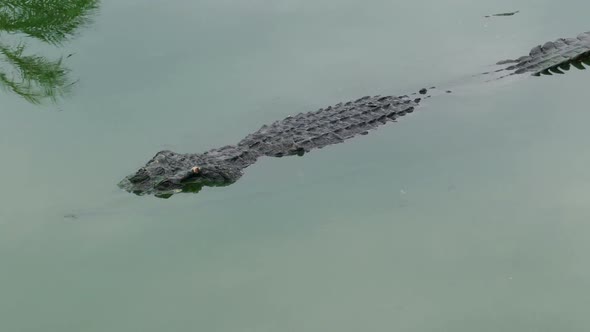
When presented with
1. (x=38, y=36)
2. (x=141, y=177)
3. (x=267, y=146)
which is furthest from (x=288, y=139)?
(x=38, y=36)

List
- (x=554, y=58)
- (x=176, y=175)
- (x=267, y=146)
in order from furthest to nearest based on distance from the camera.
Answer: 1. (x=554, y=58)
2. (x=267, y=146)
3. (x=176, y=175)

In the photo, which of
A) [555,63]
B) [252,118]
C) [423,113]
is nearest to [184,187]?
[252,118]

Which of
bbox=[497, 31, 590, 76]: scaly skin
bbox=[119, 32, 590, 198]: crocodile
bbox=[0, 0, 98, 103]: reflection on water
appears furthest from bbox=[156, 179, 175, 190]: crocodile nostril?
Result: bbox=[497, 31, 590, 76]: scaly skin

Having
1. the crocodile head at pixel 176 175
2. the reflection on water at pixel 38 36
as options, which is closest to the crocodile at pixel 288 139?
the crocodile head at pixel 176 175

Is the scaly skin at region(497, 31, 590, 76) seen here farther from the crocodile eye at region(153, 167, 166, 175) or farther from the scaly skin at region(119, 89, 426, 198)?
the crocodile eye at region(153, 167, 166, 175)

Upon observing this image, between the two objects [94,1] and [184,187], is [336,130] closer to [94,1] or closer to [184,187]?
[184,187]

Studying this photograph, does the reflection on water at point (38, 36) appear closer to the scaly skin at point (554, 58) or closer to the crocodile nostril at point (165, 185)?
the crocodile nostril at point (165, 185)

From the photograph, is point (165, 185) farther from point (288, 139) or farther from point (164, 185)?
point (288, 139)
